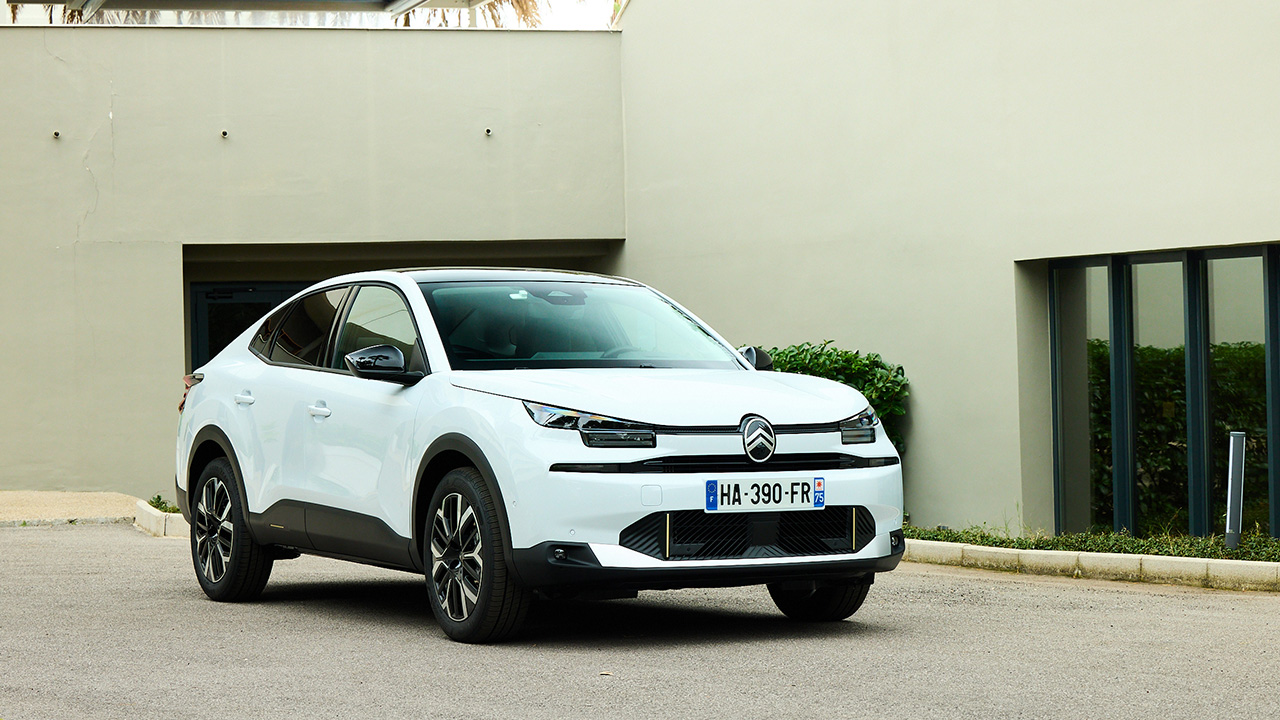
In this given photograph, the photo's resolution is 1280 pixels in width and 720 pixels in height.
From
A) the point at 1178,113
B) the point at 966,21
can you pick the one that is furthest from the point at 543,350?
the point at 966,21

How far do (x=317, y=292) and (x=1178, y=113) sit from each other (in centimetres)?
696

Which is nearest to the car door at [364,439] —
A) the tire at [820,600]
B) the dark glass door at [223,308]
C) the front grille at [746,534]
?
the front grille at [746,534]

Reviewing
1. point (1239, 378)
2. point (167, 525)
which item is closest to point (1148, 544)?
point (1239, 378)

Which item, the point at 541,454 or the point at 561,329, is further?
the point at 561,329

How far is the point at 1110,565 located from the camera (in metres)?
10.3

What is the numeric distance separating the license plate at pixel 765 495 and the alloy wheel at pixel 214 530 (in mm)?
3228

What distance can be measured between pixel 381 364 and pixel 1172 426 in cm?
766

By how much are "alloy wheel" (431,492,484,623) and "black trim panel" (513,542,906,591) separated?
34 cm

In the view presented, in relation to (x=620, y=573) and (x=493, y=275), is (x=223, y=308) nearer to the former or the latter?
(x=493, y=275)

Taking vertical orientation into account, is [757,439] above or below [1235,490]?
above

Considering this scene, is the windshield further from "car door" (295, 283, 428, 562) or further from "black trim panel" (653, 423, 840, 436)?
"black trim panel" (653, 423, 840, 436)

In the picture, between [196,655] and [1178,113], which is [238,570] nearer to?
[196,655]

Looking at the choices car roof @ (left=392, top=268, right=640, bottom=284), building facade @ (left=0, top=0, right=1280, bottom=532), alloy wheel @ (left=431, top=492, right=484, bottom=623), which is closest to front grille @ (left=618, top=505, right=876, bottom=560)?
alloy wheel @ (left=431, top=492, right=484, bottom=623)

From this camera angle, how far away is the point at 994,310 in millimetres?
13508
